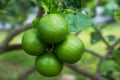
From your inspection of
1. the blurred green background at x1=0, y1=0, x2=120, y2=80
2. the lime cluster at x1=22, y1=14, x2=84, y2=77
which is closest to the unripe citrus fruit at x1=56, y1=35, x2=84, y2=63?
the lime cluster at x1=22, y1=14, x2=84, y2=77

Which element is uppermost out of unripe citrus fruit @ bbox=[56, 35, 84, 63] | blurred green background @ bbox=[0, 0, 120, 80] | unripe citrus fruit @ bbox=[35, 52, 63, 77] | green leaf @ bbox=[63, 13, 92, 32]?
green leaf @ bbox=[63, 13, 92, 32]

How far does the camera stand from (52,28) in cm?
101

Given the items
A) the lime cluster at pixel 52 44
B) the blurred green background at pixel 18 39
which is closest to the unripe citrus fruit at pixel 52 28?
the lime cluster at pixel 52 44

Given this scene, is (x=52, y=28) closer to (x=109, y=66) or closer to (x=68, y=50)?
(x=68, y=50)

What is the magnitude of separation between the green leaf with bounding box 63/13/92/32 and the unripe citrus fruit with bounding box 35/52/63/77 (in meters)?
0.10

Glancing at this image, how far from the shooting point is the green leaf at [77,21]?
3.57 ft

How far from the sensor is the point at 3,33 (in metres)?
5.69

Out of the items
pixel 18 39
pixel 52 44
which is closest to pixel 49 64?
pixel 52 44

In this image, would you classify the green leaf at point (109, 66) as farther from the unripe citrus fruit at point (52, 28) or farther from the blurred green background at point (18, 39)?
the unripe citrus fruit at point (52, 28)

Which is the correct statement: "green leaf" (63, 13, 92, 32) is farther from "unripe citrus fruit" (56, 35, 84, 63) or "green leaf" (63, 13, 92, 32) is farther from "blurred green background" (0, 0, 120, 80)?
"blurred green background" (0, 0, 120, 80)

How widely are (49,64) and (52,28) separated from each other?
108mm

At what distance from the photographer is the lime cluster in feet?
3.31

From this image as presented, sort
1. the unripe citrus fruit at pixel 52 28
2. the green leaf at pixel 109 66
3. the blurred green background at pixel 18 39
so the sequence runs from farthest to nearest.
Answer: the blurred green background at pixel 18 39
the green leaf at pixel 109 66
the unripe citrus fruit at pixel 52 28

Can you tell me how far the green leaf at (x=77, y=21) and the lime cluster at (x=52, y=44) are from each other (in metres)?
0.05
